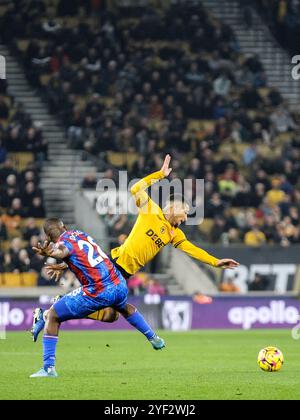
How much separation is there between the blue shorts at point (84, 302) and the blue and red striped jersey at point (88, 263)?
0.07 metres

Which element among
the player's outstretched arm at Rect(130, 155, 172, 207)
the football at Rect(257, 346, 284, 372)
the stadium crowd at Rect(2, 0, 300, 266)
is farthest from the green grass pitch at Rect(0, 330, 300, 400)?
the stadium crowd at Rect(2, 0, 300, 266)

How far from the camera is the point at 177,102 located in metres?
36.7

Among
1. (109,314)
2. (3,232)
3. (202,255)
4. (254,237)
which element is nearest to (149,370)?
(109,314)

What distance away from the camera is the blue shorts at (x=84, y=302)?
1412cm

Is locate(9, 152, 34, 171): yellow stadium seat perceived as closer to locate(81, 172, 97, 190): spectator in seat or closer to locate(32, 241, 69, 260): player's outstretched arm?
locate(81, 172, 97, 190): spectator in seat

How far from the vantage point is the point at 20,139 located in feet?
110

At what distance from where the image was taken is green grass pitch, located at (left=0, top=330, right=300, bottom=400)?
12.4 meters

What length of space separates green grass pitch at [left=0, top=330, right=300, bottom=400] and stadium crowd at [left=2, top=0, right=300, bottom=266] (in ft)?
32.1

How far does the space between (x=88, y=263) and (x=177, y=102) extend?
23084mm

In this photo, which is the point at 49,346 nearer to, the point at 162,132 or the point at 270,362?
the point at 270,362
